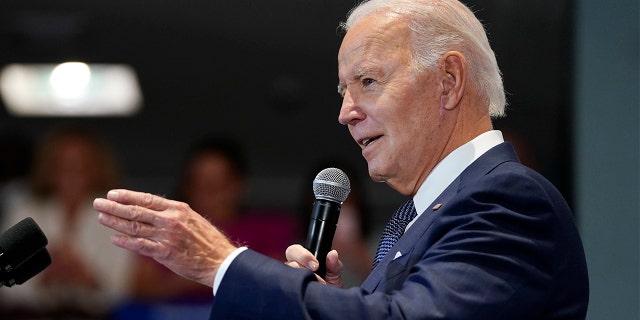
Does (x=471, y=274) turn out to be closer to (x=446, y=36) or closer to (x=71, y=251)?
(x=446, y=36)

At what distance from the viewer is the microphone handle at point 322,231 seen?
1787 millimetres

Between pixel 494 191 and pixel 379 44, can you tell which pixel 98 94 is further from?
pixel 494 191

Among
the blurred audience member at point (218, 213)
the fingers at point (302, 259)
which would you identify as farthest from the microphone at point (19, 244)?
the blurred audience member at point (218, 213)

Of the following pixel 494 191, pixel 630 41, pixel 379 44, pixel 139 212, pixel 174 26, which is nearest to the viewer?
pixel 139 212

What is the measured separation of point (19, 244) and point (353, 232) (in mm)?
2137

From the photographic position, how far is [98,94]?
3.91 metres

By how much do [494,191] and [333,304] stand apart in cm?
32

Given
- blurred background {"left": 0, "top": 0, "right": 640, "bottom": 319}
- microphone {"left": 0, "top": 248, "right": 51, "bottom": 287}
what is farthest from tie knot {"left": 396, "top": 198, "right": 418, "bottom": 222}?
blurred background {"left": 0, "top": 0, "right": 640, "bottom": 319}

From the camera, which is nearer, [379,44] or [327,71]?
[379,44]

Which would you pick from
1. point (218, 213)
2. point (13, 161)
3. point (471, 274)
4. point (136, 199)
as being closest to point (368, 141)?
point (471, 274)

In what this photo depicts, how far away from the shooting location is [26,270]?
5.21ft

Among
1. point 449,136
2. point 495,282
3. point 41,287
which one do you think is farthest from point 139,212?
point 41,287

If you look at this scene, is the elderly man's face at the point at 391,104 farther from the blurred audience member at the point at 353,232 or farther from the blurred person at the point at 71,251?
the blurred person at the point at 71,251

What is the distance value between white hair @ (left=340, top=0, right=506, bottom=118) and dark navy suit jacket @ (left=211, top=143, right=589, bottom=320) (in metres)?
0.30
